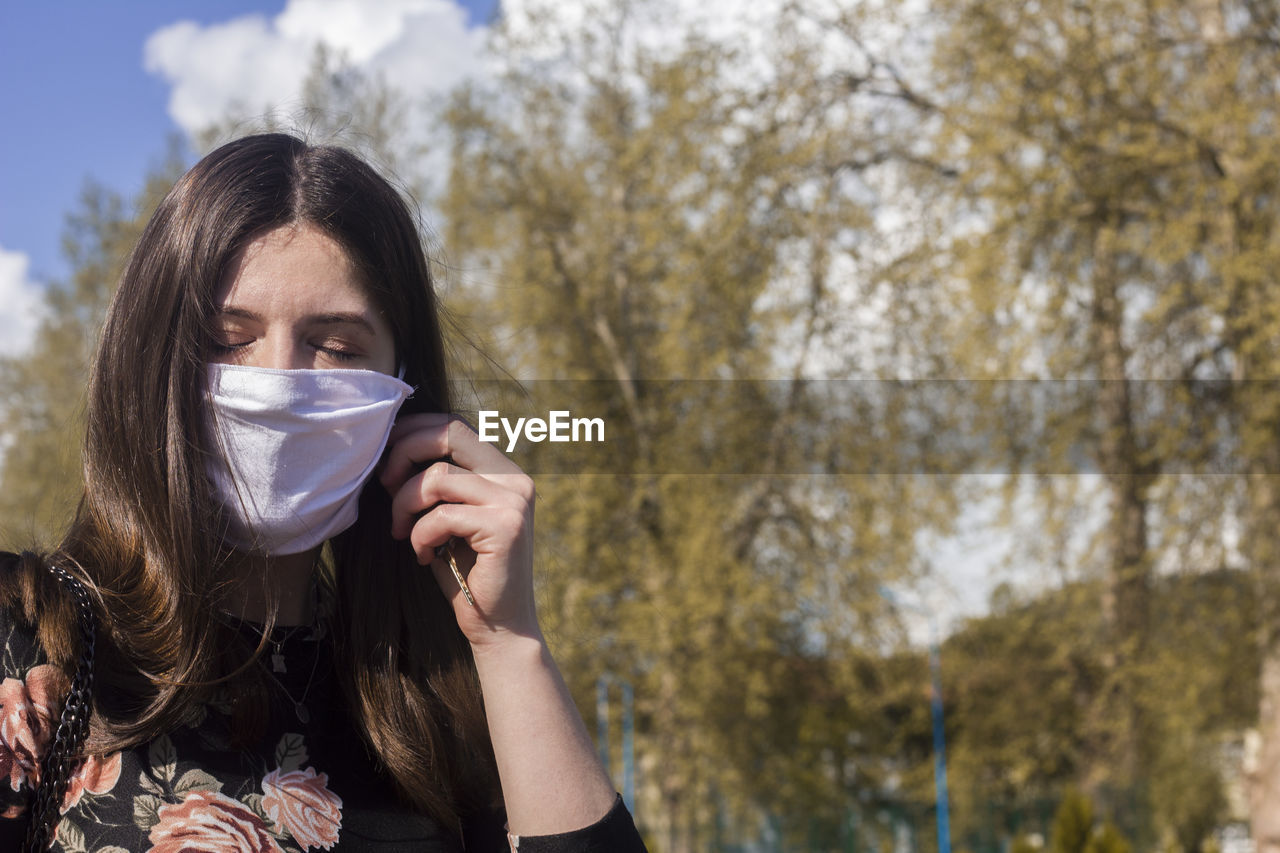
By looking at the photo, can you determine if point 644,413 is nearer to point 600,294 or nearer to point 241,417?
point 600,294

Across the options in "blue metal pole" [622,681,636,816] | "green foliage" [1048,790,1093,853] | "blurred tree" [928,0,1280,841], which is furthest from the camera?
"blue metal pole" [622,681,636,816]

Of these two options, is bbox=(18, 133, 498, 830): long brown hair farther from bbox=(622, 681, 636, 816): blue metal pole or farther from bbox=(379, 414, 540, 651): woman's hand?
bbox=(622, 681, 636, 816): blue metal pole

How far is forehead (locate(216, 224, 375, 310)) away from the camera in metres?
1.68

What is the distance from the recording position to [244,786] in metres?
1.57

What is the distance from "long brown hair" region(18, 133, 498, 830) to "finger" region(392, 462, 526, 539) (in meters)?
0.13

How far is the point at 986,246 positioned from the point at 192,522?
10919 millimetres

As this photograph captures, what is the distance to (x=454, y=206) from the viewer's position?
18.9 meters

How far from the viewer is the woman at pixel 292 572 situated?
153 centimetres

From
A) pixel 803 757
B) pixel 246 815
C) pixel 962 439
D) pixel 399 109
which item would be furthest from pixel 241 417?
pixel 803 757

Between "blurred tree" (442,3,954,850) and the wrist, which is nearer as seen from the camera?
the wrist

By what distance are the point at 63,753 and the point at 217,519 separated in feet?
1.11

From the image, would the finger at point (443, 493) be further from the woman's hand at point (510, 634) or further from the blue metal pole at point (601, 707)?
the blue metal pole at point (601, 707)

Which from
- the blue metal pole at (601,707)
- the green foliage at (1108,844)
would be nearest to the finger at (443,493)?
the blue metal pole at (601,707)

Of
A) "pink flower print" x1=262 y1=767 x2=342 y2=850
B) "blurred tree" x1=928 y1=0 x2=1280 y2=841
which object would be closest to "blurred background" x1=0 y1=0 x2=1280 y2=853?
"blurred tree" x1=928 y1=0 x2=1280 y2=841
